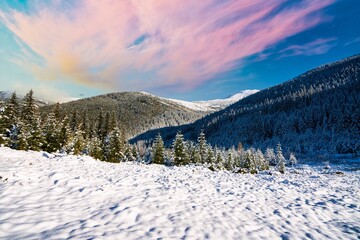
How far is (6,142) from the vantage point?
1462 inches

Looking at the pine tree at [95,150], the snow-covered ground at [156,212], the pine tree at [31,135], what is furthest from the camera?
the pine tree at [95,150]

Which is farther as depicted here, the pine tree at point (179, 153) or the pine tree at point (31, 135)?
the pine tree at point (179, 153)

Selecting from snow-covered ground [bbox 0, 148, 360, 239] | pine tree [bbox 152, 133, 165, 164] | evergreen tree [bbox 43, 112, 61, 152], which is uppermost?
evergreen tree [bbox 43, 112, 61, 152]

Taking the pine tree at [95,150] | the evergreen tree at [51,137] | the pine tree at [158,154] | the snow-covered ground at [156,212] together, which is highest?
the evergreen tree at [51,137]

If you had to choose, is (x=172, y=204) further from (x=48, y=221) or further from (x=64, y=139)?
(x=64, y=139)

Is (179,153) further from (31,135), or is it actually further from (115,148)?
(31,135)

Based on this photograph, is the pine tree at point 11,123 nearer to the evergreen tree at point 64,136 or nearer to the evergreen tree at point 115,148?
the evergreen tree at point 64,136

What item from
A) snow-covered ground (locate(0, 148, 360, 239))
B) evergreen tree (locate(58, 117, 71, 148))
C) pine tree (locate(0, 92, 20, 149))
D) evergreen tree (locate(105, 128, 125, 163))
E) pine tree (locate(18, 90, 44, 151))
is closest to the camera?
snow-covered ground (locate(0, 148, 360, 239))

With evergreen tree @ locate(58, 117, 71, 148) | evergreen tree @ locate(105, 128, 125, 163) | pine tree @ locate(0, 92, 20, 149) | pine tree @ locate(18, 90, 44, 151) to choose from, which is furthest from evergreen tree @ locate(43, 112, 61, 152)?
evergreen tree @ locate(105, 128, 125, 163)

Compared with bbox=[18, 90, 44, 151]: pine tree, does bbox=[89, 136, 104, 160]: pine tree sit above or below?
below

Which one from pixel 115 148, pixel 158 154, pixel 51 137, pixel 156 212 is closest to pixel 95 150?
pixel 115 148

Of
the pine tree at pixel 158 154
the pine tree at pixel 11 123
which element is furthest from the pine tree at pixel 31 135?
the pine tree at pixel 158 154

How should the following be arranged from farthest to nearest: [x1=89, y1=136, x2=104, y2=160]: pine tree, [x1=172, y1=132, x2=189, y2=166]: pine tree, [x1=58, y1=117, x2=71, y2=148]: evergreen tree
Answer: [x1=172, y1=132, x2=189, y2=166]: pine tree < [x1=89, y1=136, x2=104, y2=160]: pine tree < [x1=58, y1=117, x2=71, y2=148]: evergreen tree

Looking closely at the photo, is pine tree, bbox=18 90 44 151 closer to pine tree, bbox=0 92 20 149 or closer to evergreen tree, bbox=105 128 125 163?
pine tree, bbox=0 92 20 149
